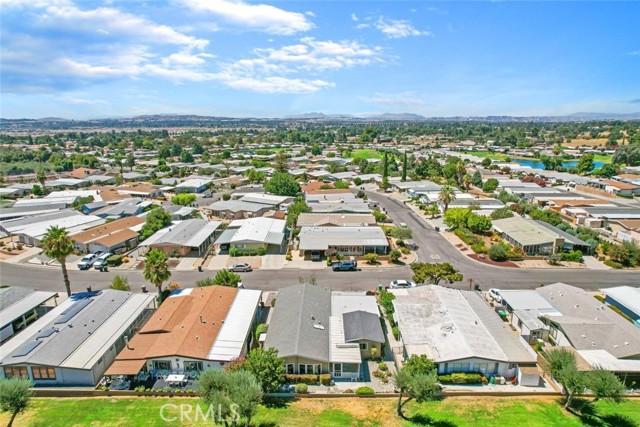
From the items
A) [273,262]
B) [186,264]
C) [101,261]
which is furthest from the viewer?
[273,262]

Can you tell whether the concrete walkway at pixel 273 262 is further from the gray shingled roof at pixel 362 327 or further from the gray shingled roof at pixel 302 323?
the gray shingled roof at pixel 362 327

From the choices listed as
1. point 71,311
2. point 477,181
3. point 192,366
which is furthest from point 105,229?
point 477,181

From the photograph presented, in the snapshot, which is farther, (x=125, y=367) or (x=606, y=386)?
(x=125, y=367)

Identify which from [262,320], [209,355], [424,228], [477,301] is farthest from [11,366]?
[424,228]

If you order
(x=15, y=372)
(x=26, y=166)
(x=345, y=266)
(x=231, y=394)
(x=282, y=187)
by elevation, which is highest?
(x=26, y=166)

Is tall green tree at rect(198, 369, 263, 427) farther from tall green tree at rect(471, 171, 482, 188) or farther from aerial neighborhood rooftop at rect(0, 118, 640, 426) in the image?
tall green tree at rect(471, 171, 482, 188)

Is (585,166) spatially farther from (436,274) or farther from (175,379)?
(175,379)

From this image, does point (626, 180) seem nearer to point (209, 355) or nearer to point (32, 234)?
point (209, 355)
